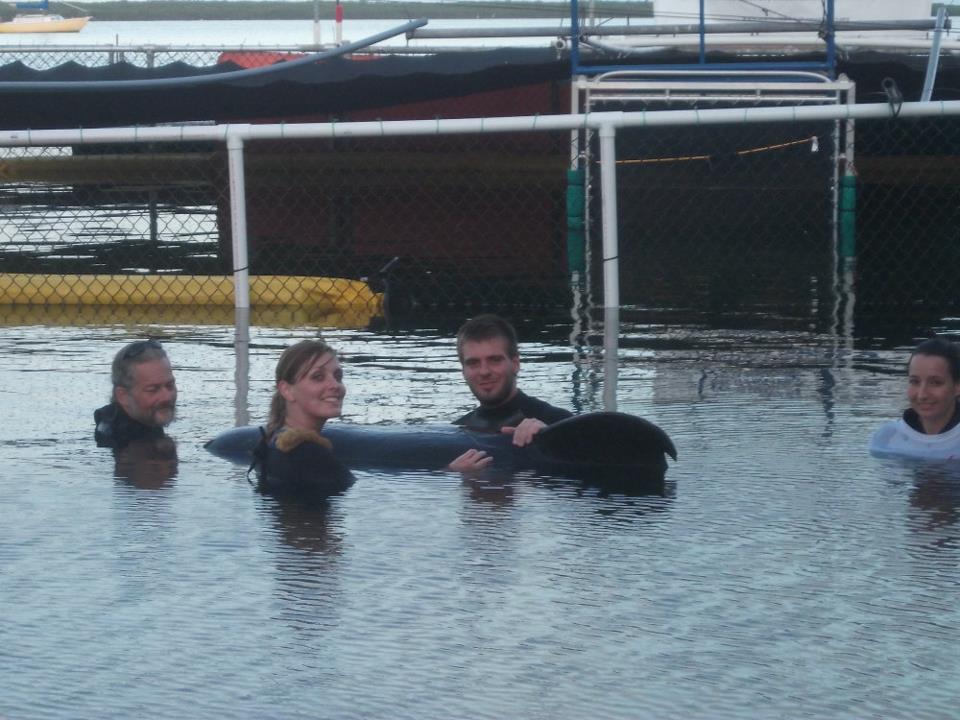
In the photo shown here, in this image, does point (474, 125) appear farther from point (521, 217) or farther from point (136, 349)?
point (521, 217)

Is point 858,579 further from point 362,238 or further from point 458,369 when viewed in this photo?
point 362,238

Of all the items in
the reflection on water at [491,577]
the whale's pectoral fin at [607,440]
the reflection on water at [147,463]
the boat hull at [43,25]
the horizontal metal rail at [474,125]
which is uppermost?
the boat hull at [43,25]

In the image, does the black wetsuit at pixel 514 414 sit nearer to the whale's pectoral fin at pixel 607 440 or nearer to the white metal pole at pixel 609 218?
the whale's pectoral fin at pixel 607 440

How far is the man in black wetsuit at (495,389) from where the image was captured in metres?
6.88

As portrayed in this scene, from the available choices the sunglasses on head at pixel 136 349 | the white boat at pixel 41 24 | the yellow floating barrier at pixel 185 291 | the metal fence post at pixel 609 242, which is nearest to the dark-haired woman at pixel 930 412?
the metal fence post at pixel 609 242

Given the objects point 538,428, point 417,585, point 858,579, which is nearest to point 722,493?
point 538,428

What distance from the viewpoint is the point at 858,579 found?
5160 millimetres

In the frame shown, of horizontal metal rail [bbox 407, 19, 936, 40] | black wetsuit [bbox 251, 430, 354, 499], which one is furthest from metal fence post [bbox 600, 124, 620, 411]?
horizontal metal rail [bbox 407, 19, 936, 40]

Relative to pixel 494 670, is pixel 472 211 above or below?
above

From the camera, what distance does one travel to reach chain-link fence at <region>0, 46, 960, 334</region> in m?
13.9

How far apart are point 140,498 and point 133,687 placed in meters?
2.33

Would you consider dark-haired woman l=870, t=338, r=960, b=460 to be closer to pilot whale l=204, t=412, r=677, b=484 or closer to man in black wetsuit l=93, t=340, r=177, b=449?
pilot whale l=204, t=412, r=677, b=484

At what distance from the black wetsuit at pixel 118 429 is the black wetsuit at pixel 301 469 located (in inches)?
42.3

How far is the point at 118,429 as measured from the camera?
7.52 meters
